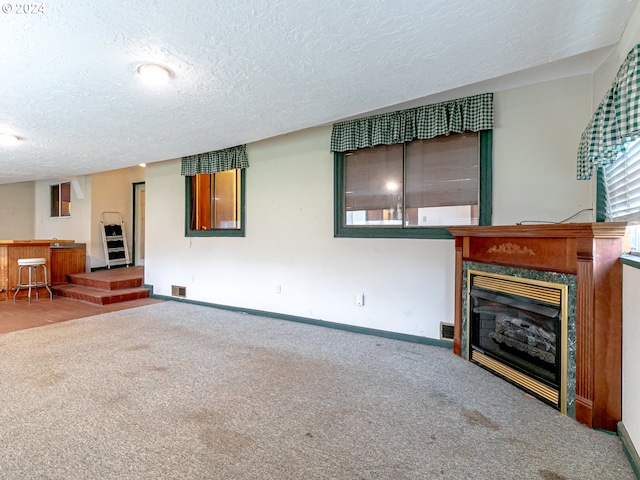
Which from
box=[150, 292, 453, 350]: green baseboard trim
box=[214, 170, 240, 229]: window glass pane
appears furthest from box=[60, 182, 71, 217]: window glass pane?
box=[214, 170, 240, 229]: window glass pane

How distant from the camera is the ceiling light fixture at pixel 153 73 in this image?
224 cm

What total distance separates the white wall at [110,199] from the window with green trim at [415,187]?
5986 mm

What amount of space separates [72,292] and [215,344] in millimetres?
4106

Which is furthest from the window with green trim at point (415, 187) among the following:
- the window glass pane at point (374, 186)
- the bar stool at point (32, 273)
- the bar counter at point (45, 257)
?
the bar counter at point (45, 257)

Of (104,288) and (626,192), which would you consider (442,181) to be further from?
(104,288)

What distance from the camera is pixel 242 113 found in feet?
10.5

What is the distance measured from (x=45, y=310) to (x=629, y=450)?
6.52 meters

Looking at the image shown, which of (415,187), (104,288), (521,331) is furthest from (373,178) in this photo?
(104,288)

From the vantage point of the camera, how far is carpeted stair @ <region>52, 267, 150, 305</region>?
→ 215 inches

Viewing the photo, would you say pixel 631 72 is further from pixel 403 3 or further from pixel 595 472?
pixel 595 472

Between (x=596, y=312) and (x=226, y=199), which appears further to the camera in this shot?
(x=226, y=199)

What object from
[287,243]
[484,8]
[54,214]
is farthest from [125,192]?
[484,8]

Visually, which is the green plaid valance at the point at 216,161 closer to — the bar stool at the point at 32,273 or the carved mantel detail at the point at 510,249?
the bar stool at the point at 32,273

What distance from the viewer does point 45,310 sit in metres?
4.93
